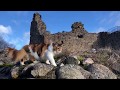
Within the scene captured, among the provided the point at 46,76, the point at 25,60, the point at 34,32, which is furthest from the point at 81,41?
the point at 46,76

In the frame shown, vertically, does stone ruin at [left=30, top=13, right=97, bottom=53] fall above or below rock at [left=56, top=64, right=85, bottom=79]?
above

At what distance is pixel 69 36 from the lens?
2983 cm

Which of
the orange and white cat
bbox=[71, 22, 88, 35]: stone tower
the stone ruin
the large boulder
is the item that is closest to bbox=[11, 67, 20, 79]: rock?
the orange and white cat

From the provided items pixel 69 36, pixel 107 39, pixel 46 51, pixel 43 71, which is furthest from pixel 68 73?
pixel 107 39

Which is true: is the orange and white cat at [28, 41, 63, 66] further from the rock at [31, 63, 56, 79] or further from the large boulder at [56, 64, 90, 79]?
the large boulder at [56, 64, 90, 79]

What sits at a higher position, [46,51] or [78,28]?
[78,28]

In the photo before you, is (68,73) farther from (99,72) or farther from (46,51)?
(46,51)

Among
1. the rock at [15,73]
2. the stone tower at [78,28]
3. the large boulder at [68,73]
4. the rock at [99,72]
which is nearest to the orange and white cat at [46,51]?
the rock at [15,73]

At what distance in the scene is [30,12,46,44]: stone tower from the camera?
30.0 meters

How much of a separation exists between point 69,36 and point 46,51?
21346 mm

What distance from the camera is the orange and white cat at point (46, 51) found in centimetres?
841
